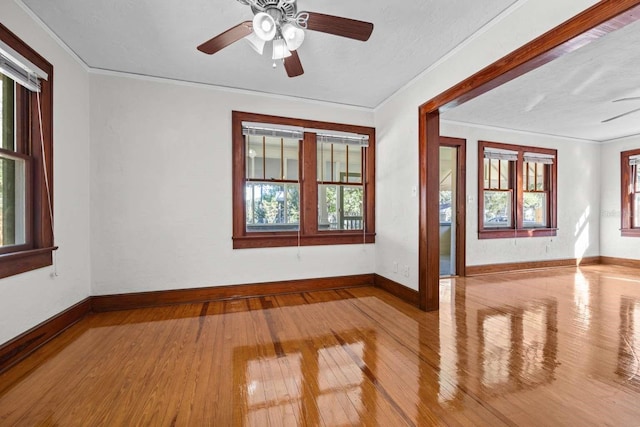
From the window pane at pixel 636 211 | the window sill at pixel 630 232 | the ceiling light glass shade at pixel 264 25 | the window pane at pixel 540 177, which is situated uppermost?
the ceiling light glass shade at pixel 264 25

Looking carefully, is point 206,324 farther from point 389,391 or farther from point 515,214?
point 515,214

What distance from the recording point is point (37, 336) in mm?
2156

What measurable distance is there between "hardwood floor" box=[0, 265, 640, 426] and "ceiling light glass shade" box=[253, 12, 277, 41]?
2229mm

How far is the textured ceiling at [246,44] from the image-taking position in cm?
A: 204

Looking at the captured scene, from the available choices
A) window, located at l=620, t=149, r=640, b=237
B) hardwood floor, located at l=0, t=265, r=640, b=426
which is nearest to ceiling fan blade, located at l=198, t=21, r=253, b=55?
hardwood floor, located at l=0, t=265, r=640, b=426

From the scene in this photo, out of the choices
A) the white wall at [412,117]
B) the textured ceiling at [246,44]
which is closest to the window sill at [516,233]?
the white wall at [412,117]

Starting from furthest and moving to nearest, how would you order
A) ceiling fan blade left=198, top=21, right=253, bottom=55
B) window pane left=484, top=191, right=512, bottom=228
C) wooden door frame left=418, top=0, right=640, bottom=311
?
window pane left=484, top=191, right=512, bottom=228 < ceiling fan blade left=198, top=21, right=253, bottom=55 < wooden door frame left=418, top=0, right=640, bottom=311

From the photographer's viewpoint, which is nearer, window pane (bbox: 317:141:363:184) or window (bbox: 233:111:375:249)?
window (bbox: 233:111:375:249)

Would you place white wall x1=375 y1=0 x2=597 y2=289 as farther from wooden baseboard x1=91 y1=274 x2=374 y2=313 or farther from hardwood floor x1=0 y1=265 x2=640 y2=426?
hardwood floor x1=0 y1=265 x2=640 y2=426

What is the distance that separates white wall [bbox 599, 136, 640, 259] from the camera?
5.35 meters

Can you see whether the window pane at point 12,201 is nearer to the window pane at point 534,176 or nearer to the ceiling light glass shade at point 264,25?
the ceiling light glass shade at point 264,25

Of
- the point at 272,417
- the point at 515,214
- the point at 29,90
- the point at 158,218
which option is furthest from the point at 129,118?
the point at 515,214

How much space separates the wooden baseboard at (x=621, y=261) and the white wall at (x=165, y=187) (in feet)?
22.4

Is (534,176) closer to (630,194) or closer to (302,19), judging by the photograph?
(630,194)
